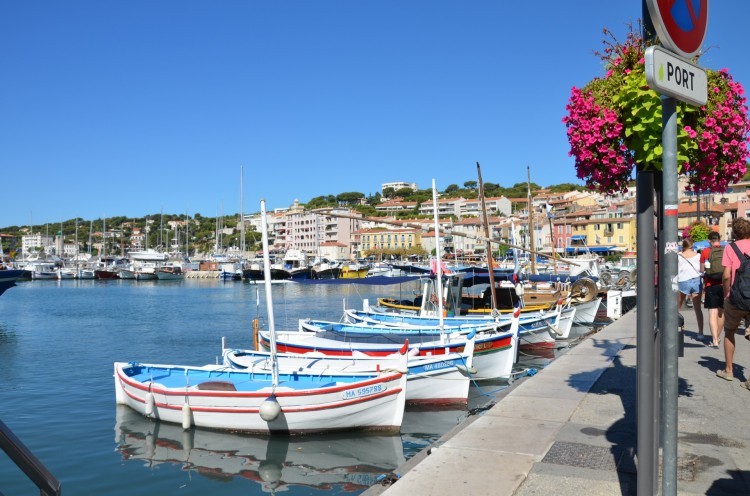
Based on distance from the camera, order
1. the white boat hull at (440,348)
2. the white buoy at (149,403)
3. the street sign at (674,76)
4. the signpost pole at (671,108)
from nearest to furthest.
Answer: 1. the street sign at (674,76)
2. the signpost pole at (671,108)
3. the white buoy at (149,403)
4. the white boat hull at (440,348)

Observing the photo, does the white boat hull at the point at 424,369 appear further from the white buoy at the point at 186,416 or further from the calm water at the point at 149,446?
the white buoy at the point at 186,416

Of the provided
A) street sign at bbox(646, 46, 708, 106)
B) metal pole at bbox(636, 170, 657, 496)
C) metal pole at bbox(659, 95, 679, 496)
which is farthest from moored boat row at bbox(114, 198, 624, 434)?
street sign at bbox(646, 46, 708, 106)

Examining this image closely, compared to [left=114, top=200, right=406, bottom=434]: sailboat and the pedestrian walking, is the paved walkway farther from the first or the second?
[left=114, top=200, right=406, bottom=434]: sailboat

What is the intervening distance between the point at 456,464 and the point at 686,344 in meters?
9.00

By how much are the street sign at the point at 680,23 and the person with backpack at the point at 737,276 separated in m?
5.44

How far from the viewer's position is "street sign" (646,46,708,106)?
3354 millimetres

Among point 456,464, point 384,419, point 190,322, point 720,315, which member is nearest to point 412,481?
point 456,464

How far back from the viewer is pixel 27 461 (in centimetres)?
231

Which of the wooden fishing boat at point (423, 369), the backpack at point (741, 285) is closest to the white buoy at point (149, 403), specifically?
the wooden fishing boat at point (423, 369)

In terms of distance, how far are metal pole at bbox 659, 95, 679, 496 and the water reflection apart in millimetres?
7675

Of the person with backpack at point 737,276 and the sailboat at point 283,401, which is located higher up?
the person with backpack at point 737,276

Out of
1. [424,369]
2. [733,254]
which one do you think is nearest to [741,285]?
[733,254]

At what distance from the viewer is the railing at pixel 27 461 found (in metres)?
2.23

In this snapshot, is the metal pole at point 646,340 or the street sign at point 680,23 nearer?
the street sign at point 680,23
